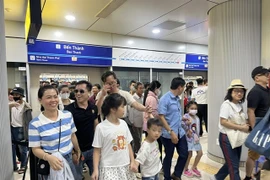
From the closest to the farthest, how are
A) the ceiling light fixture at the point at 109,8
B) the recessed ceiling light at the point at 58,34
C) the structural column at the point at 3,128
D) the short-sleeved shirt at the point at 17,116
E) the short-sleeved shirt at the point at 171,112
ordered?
1. the structural column at the point at 3,128
2. the short-sleeved shirt at the point at 171,112
3. the short-sleeved shirt at the point at 17,116
4. the ceiling light fixture at the point at 109,8
5. the recessed ceiling light at the point at 58,34

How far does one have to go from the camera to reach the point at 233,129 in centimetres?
228

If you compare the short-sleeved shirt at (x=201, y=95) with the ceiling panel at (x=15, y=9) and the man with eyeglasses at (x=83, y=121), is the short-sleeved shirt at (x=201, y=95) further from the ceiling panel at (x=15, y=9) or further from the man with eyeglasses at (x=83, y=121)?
the ceiling panel at (x=15, y=9)

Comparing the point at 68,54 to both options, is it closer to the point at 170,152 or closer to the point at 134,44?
the point at 134,44

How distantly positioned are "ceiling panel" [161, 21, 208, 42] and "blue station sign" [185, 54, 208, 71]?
0.75m

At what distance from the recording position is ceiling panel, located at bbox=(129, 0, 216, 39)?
143 inches

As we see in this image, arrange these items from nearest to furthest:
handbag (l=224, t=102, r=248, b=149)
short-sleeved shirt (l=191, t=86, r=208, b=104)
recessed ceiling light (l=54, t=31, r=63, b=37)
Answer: handbag (l=224, t=102, r=248, b=149), recessed ceiling light (l=54, t=31, r=63, b=37), short-sleeved shirt (l=191, t=86, r=208, b=104)

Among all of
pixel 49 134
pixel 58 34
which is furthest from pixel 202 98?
pixel 49 134

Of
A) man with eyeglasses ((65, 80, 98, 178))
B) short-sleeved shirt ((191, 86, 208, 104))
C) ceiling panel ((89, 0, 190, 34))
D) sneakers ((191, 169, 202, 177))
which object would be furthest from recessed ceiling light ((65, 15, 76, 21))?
sneakers ((191, 169, 202, 177))

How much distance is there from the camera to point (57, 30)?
4.84m

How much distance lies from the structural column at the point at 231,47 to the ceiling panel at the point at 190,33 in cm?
127

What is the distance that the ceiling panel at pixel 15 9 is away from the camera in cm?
340

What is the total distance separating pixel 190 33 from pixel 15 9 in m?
4.10

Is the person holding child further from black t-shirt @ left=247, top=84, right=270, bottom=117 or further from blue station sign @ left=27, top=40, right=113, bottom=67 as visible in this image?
blue station sign @ left=27, top=40, right=113, bottom=67

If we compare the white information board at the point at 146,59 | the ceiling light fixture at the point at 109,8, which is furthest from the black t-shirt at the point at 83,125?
the white information board at the point at 146,59
